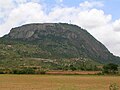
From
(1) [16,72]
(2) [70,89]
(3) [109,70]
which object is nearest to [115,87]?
(2) [70,89]

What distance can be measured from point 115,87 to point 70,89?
389 centimetres

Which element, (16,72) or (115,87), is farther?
(16,72)

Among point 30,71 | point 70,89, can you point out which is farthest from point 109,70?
point 70,89

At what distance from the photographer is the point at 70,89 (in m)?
24.5

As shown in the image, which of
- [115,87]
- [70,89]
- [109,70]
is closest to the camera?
[115,87]

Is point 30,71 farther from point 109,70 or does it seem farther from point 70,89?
point 70,89

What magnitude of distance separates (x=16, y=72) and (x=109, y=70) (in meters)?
52.0

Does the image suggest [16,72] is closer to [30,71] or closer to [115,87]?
[30,71]

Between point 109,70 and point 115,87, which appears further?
point 109,70

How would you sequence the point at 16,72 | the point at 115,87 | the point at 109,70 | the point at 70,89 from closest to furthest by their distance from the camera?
1. the point at 115,87
2. the point at 70,89
3. the point at 16,72
4. the point at 109,70

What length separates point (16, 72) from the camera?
153 meters

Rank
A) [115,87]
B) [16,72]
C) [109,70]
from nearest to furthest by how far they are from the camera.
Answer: [115,87]
[16,72]
[109,70]

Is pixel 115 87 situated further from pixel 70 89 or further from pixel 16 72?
pixel 16 72

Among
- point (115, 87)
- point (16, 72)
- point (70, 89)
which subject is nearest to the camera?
point (115, 87)
